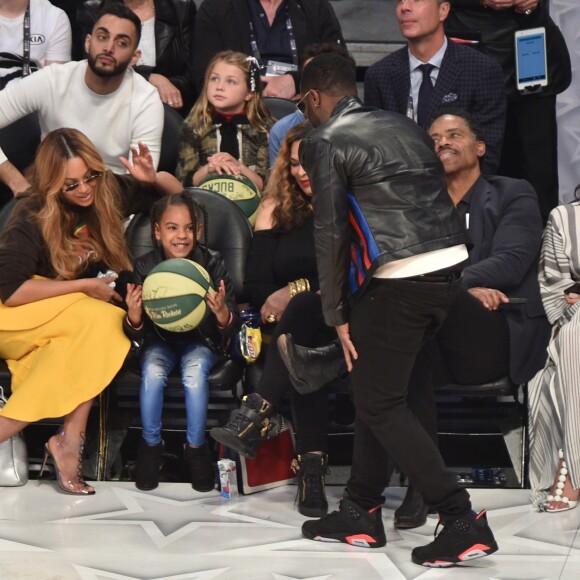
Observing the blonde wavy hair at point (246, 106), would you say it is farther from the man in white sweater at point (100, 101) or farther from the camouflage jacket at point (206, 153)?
the man in white sweater at point (100, 101)

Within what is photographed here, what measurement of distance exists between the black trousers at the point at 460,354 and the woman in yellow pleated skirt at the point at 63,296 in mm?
1230

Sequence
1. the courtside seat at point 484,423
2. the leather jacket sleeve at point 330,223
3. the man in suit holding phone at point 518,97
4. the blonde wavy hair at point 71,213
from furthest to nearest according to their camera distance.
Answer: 1. the man in suit holding phone at point 518,97
2. the blonde wavy hair at point 71,213
3. the courtside seat at point 484,423
4. the leather jacket sleeve at point 330,223

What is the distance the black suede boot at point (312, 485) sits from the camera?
15.4 feet

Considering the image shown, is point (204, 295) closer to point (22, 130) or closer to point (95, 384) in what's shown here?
point (95, 384)

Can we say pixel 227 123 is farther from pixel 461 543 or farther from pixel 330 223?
pixel 461 543

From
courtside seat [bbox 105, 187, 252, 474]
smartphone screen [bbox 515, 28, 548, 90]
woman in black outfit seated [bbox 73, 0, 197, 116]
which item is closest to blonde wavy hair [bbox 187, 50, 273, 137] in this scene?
woman in black outfit seated [bbox 73, 0, 197, 116]

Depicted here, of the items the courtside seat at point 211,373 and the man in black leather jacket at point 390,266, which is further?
the courtside seat at point 211,373

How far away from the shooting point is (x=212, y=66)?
6.32 metres

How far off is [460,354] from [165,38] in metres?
3.02

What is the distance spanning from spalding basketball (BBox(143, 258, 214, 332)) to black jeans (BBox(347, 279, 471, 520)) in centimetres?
98

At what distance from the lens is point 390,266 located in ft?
13.4

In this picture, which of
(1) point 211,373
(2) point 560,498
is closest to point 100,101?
(1) point 211,373

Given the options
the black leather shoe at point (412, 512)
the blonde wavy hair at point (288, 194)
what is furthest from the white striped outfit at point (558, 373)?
the blonde wavy hair at point (288, 194)

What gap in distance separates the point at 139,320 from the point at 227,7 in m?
2.56
